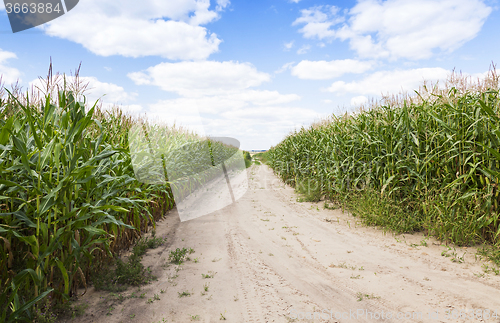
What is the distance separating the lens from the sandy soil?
276cm

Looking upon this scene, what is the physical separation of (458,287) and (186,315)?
3205 mm

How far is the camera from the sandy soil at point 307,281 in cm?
276

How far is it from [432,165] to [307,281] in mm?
3146

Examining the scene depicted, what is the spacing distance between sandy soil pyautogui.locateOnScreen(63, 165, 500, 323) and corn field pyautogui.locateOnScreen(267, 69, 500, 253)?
0.42 m

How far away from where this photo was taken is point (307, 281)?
3455mm

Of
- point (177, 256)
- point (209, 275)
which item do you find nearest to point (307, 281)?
point (209, 275)

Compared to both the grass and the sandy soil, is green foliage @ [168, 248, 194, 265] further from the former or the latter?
the grass

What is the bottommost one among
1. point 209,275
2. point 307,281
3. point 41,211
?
point 307,281

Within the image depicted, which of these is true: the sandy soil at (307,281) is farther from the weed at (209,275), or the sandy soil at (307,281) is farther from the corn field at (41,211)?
the corn field at (41,211)

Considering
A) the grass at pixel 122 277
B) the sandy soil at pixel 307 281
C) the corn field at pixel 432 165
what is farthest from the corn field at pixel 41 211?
the corn field at pixel 432 165

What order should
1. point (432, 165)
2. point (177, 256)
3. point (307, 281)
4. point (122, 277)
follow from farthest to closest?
point (432, 165) → point (177, 256) → point (307, 281) → point (122, 277)

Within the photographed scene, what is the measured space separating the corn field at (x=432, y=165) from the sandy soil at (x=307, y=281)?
1.38ft

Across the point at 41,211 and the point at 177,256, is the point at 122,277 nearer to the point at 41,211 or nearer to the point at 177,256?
the point at 177,256

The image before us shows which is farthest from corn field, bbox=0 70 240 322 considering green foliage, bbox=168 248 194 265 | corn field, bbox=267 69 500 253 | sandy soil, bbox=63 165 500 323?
corn field, bbox=267 69 500 253
